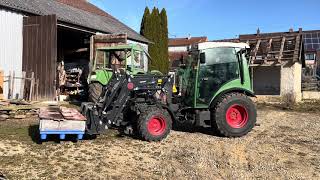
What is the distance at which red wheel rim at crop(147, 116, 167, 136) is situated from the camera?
9.44m

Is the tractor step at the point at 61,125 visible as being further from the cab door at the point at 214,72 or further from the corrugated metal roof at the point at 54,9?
the corrugated metal roof at the point at 54,9

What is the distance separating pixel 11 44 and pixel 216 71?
29.8 ft

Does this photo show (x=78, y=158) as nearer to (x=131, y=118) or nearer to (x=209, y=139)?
(x=131, y=118)

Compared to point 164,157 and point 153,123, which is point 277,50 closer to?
point 153,123

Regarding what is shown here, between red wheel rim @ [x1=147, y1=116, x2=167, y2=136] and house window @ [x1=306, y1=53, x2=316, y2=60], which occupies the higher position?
house window @ [x1=306, y1=53, x2=316, y2=60]

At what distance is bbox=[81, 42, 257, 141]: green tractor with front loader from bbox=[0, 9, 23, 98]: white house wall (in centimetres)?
699

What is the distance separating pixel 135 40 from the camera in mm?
25547

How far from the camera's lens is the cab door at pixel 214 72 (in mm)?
10375

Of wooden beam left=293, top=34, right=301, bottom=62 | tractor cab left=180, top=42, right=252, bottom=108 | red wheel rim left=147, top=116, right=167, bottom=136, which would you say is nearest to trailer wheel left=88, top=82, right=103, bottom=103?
tractor cab left=180, top=42, right=252, bottom=108

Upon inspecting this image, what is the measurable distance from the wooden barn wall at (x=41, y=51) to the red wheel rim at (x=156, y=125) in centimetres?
804

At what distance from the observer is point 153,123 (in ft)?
31.3

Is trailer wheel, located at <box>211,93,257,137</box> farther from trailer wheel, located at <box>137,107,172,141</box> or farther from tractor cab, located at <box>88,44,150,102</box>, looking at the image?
tractor cab, located at <box>88,44,150,102</box>

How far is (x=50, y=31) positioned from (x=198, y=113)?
8660mm

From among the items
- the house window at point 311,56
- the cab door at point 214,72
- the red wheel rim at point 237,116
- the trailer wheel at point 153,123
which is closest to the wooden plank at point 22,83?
the trailer wheel at point 153,123
